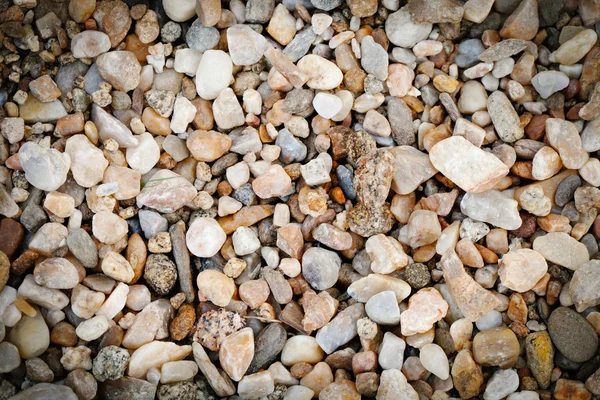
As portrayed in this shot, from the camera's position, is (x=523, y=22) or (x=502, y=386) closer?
(x=502, y=386)

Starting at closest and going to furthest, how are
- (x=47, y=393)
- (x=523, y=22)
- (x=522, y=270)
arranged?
(x=47, y=393) < (x=522, y=270) < (x=523, y=22)

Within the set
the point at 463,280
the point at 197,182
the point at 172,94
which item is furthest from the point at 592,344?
the point at 172,94

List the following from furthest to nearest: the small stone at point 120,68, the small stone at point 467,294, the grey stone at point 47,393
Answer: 1. the small stone at point 120,68
2. the small stone at point 467,294
3. the grey stone at point 47,393

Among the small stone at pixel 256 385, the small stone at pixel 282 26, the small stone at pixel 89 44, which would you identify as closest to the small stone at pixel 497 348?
the small stone at pixel 256 385

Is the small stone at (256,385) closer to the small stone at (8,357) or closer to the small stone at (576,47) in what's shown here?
the small stone at (8,357)

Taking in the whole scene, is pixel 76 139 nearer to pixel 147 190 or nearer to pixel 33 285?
pixel 147 190

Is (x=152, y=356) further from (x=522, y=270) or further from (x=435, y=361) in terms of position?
(x=522, y=270)

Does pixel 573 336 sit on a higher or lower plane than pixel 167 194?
lower

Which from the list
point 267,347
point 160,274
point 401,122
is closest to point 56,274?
point 160,274

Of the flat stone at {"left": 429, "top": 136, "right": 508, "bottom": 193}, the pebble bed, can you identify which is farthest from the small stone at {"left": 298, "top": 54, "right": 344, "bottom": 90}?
the flat stone at {"left": 429, "top": 136, "right": 508, "bottom": 193}
